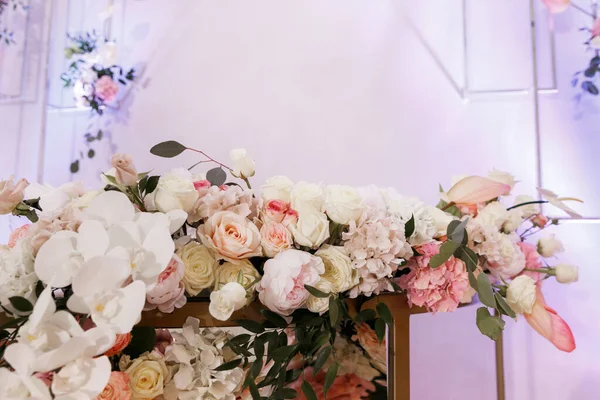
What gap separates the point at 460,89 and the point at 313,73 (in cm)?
54

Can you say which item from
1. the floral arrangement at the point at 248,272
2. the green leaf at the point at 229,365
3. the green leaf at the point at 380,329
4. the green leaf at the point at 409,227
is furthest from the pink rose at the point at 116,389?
the green leaf at the point at 409,227

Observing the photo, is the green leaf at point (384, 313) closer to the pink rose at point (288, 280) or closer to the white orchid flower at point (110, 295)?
the pink rose at point (288, 280)

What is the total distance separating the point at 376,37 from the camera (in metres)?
1.73

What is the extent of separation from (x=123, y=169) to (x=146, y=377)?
0.90 feet

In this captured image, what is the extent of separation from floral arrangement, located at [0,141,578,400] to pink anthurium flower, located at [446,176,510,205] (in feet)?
0.47

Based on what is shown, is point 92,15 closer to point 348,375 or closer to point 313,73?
point 313,73

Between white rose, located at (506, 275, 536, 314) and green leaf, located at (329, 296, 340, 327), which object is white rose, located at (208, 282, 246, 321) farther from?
white rose, located at (506, 275, 536, 314)

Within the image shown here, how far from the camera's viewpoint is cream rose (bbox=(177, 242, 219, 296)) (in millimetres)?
636

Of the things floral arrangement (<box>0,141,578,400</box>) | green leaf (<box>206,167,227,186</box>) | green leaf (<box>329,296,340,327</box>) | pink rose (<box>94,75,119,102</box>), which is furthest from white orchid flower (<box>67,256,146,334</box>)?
pink rose (<box>94,75,119,102</box>)

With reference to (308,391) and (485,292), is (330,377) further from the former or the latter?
(485,292)

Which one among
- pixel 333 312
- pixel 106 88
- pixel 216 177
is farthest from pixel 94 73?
pixel 333 312

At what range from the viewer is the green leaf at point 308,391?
25.2 inches

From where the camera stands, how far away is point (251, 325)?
24.6 inches

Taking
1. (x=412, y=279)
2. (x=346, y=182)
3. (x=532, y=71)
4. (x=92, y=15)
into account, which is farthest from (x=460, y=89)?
(x=92, y=15)
